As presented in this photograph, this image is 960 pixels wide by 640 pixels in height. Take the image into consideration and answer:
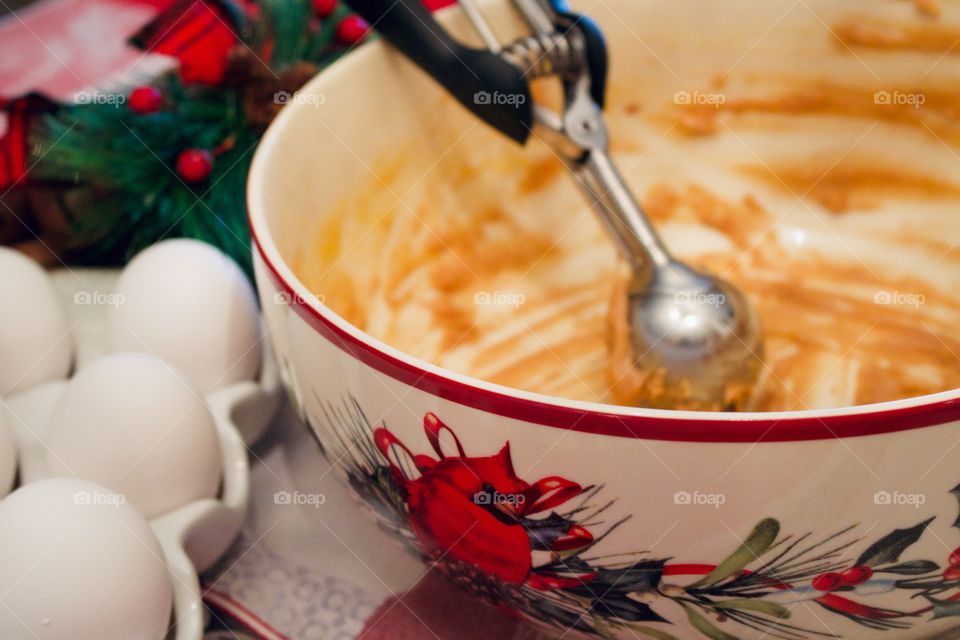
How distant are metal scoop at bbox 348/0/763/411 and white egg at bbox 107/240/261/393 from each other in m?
0.17

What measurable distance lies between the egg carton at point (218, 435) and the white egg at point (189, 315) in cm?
2

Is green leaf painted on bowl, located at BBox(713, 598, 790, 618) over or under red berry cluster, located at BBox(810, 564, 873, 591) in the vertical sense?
under

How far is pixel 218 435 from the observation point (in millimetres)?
467

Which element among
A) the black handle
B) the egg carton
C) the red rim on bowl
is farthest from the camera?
the black handle

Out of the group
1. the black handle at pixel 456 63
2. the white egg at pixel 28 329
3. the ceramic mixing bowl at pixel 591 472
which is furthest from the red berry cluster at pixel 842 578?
the white egg at pixel 28 329

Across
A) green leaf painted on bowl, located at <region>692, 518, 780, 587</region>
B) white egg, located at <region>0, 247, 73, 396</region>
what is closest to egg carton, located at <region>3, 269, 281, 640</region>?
white egg, located at <region>0, 247, 73, 396</region>

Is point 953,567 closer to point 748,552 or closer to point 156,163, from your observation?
point 748,552

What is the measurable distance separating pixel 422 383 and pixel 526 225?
1.10 feet

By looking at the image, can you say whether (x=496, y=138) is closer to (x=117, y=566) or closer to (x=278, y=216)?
(x=278, y=216)

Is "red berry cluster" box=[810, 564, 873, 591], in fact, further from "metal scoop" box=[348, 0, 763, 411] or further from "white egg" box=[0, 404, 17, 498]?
"white egg" box=[0, 404, 17, 498]

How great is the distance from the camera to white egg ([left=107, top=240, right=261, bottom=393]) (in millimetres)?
491

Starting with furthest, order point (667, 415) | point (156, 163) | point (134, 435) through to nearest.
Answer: point (156, 163) → point (134, 435) → point (667, 415)

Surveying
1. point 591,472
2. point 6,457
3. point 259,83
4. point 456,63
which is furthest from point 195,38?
point 591,472

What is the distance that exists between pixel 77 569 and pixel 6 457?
0.10 meters
